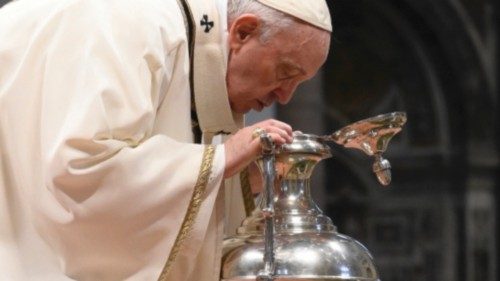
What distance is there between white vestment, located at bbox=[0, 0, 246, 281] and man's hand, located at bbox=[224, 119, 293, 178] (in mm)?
23

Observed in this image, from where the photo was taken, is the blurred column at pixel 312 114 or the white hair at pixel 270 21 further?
the blurred column at pixel 312 114

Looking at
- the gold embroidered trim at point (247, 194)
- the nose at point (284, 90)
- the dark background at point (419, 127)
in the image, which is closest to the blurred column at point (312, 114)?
the dark background at point (419, 127)

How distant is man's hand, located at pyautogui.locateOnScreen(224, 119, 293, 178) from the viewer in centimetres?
342

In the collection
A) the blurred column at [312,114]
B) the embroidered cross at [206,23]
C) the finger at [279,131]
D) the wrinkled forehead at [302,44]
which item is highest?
the blurred column at [312,114]

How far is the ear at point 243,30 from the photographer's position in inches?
145

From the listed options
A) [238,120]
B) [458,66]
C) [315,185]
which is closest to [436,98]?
[458,66]

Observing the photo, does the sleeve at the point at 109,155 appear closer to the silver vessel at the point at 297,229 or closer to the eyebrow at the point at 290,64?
the silver vessel at the point at 297,229

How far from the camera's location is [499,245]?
9.20 m

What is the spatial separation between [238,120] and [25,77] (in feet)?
1.85

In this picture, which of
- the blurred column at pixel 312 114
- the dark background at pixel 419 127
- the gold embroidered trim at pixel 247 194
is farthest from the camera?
the dark background at pixel 419 127

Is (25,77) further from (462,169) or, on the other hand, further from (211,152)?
(462,169)

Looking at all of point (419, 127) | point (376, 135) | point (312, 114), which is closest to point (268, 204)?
point (376, 135)

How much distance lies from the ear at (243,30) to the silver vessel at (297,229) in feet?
0.94

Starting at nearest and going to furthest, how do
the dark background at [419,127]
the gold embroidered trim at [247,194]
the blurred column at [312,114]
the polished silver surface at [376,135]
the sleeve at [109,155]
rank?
the sleeve at [109,155] → the polished silver surface at [376,135] → the gold embroidered trim at [247,194] → the blurred column at [312,114] → the dark background at [419,127]
